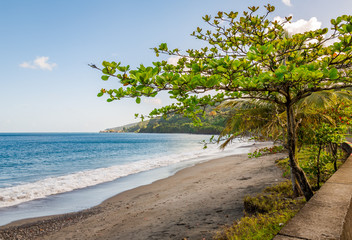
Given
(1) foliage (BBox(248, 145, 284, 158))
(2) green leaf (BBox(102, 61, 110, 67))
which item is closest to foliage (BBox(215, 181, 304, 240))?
(1) foliage (BBox(248, 145, 284, 158))

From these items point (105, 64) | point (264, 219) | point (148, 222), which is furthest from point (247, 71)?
point (148, 222)

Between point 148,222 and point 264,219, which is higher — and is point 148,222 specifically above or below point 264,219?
below

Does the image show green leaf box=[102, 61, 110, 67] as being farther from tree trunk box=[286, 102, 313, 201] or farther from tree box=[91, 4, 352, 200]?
tree trunk box=[286, 102, 313, 201]

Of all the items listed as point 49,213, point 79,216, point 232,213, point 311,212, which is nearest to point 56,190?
point 49,213

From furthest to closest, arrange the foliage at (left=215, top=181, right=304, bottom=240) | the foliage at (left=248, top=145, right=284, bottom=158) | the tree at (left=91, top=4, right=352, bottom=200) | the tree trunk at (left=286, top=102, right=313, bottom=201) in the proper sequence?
the foliage at (left=248, top=145, right=284, bottom=158) < the tree trunk at (left=286, top=102, right=313, bottom=201) < the foliage at (left=215, top=181, right=304, bottom=240) < the tree at (left=91, top=4, right=352, bottom=200)

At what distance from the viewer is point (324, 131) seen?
441 cm

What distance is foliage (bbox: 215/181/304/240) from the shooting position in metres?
3.32

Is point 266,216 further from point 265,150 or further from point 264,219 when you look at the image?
point 265,150

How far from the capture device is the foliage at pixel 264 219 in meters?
3.32

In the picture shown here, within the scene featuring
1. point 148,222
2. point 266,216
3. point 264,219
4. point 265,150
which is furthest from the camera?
point 148,222

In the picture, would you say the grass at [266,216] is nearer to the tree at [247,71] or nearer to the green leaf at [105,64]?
the tree at [247,71]

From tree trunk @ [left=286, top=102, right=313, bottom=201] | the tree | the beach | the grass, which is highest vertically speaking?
the tree

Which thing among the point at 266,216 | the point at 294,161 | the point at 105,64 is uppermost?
the point at 105,64

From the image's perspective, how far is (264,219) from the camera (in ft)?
12.3
